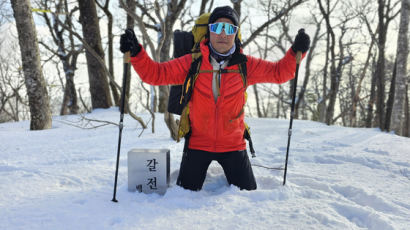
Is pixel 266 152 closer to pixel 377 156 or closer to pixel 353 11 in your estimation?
pixel 377 156

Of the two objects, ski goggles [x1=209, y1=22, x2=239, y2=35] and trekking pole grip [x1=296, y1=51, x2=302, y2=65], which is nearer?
ski goggles [x1=209, y1=22, x2=239, y2=35]

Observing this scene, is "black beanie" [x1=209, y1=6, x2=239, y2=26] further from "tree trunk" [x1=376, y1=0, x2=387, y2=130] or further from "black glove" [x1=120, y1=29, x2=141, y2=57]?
"tree trunk" [x1=376, y1=0, x2=387, y2=130]

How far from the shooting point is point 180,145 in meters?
4.39

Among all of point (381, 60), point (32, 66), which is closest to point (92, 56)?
point (32, 66)

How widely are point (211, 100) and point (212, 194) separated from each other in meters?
0.84

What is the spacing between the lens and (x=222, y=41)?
2260 millimetres

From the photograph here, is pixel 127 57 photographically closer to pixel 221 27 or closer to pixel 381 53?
pixel 221 27

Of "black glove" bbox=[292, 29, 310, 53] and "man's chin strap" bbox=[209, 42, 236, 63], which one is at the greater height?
"black glove" bbox=[292, 29, 310, 53]

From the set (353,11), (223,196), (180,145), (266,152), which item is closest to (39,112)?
(180,145)

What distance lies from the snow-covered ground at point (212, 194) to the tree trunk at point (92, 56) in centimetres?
425

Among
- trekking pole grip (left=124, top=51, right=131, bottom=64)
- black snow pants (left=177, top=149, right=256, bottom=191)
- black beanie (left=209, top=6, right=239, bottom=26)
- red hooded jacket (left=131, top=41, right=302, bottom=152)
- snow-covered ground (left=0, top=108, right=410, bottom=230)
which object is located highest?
black beanie (left=209, top=6, right=239, bottom=26)

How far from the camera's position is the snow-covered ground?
1.71 m

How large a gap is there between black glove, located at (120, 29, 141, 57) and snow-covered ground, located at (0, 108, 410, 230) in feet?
3.91

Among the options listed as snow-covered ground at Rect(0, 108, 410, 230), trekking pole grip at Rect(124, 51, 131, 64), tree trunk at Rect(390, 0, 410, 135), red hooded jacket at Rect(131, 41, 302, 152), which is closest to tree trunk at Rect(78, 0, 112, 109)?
snow-covered ground at Rect(0, 108, 410, 230)
